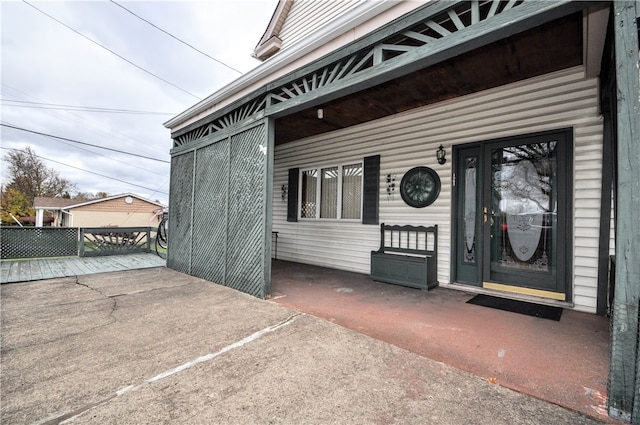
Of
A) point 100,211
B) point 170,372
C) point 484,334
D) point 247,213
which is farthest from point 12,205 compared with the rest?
point 484,334

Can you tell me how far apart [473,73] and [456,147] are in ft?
3.59

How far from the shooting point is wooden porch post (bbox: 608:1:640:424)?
1380 mm

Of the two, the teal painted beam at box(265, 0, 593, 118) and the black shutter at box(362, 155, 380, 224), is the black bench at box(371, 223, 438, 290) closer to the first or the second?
the black shutter at box(362, 155, 380, 224)

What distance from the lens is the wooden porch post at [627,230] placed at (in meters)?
1.38

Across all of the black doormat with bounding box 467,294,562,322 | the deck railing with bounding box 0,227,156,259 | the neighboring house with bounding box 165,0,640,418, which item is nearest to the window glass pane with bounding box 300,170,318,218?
the neighboring house with bounding box 165,0,640,418

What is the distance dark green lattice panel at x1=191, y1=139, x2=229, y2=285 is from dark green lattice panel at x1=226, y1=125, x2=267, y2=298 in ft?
0.79

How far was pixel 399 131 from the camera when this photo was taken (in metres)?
4.77

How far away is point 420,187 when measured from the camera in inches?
175

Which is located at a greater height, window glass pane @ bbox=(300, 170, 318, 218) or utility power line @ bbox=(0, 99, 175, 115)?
utility power line @ bbox=(0, 99, 175, 115)

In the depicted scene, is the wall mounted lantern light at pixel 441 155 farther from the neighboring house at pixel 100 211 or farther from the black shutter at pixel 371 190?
the neighboring house at pixel 100 211

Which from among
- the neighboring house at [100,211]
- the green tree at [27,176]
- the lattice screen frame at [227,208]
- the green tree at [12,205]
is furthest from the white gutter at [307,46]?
the green tree at [27,176]

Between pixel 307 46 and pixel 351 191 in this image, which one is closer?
pixel 307 46

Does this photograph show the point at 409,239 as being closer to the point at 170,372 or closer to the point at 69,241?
the point at 170,372

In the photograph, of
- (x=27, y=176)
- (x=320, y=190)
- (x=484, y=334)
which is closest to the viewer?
(x=484, y=334)
